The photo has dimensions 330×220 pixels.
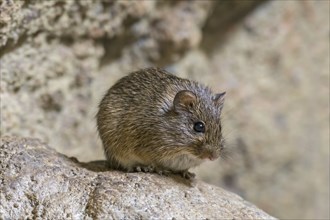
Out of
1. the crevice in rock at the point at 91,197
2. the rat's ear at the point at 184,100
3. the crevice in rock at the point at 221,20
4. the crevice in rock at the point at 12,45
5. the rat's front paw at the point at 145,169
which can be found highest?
the crevice in rock at the point at 221,20

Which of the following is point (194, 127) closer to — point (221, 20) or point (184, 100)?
point (184, 100)

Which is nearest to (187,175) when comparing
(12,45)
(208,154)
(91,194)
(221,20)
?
(208,154)

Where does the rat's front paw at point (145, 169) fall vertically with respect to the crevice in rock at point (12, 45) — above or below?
below

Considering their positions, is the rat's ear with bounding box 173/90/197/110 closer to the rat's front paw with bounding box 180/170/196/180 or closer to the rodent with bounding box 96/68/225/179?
the rodent with bounding box 96/68/225/179

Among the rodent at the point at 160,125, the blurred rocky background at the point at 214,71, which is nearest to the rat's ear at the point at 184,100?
the rodent at the point at 160,125

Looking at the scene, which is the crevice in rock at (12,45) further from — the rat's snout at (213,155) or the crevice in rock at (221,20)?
the crevice in rock at (221,20)

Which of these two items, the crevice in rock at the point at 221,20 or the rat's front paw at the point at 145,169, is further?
the crevice in rock at the point at 221,20

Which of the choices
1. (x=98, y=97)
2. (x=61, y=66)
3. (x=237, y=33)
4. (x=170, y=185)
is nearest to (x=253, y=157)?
(x=237, y=33)

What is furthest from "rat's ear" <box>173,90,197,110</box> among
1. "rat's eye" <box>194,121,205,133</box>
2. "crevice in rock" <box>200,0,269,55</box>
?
"crevice in rock" <box>200,0,269,55</box>
